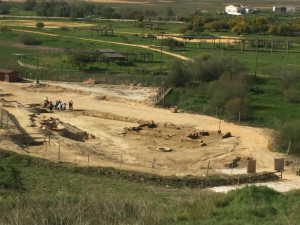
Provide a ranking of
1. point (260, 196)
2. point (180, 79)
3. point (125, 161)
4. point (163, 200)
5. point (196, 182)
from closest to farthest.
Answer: point (260, 196)
point (163, 200)
point (196, 182)
point (125, 161)
point (180, 79)

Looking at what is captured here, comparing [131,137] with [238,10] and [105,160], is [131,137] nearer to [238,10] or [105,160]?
[105,160]

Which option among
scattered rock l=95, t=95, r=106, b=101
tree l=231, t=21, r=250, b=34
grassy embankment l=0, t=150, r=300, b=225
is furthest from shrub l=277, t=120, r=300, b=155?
tree l=231, t=21, r=250, b=34

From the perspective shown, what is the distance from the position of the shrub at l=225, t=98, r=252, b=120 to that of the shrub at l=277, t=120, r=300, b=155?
27.5 feet

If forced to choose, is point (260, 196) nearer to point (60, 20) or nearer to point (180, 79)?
point (180, 79)

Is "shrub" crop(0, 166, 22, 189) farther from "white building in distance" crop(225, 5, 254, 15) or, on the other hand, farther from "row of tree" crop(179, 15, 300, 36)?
"white building in distance" crop(225, 5, 254, 15)

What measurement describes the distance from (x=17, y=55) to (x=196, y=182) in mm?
47601

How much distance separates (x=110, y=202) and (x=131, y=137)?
22501mm

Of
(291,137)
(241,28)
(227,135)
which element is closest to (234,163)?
(291,137)

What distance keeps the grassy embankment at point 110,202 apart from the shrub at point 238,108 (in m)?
19.3

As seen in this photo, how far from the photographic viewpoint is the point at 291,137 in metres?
34.8

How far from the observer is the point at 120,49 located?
76.0m

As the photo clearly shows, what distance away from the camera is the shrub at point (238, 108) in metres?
43.9

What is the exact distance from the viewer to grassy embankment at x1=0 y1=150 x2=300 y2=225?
14656 mm

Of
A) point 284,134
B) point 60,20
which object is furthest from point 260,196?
point 60,20
